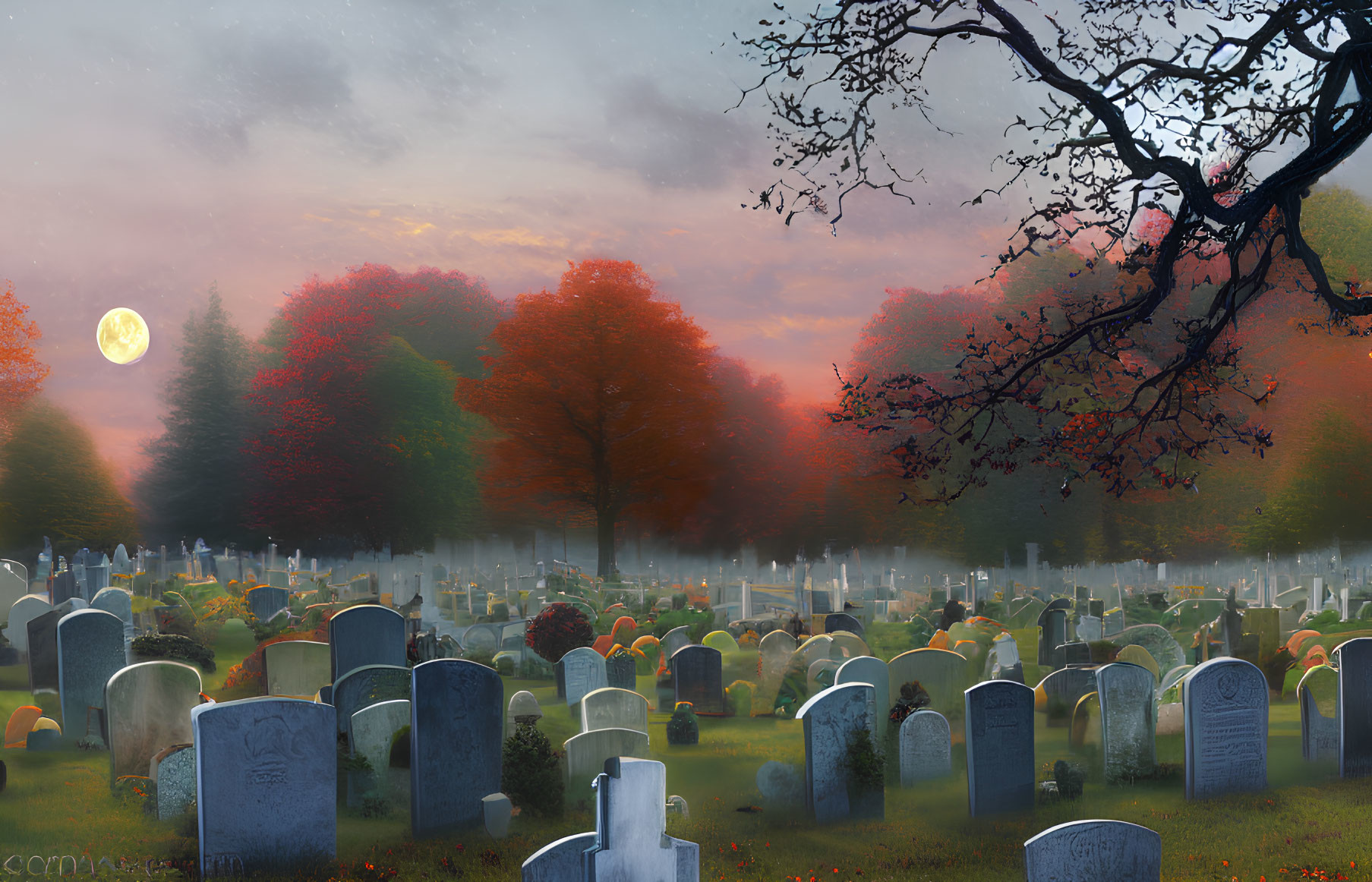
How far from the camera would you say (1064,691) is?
11.5 m

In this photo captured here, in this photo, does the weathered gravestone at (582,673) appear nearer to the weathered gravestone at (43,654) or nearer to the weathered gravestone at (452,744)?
the weathered gravestone at (452,744)

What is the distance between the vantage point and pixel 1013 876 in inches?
271

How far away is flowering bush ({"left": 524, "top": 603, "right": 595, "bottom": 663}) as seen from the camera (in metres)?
15.2

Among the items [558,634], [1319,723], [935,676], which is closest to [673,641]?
[558,634]

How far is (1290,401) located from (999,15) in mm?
24908

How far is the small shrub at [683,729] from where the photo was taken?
35.4 feet

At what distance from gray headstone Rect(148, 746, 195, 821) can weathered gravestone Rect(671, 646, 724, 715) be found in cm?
617

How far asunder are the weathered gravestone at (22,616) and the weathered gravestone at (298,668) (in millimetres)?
6913

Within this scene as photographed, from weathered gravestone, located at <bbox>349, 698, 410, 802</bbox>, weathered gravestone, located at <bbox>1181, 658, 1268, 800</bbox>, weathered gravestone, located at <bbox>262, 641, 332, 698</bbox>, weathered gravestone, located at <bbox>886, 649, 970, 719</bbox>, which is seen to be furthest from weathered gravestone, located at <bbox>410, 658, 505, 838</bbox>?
weathered gravestone, located at <bbox>1181, 658, 1268, 800</bbox>

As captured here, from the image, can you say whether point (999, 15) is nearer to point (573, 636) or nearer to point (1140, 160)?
point (1140, 160)

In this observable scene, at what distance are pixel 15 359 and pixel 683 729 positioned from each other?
2883 cm

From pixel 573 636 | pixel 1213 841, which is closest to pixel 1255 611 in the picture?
pixel 1213 841

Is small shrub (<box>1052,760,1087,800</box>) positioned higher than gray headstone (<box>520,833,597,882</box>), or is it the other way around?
gray headstone (<box>520,833,597,882</box>)

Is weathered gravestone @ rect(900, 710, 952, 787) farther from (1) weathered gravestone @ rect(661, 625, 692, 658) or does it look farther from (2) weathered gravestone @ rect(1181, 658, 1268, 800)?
(1) weathered gravestone @ rect(661, 625, 692, 658)
